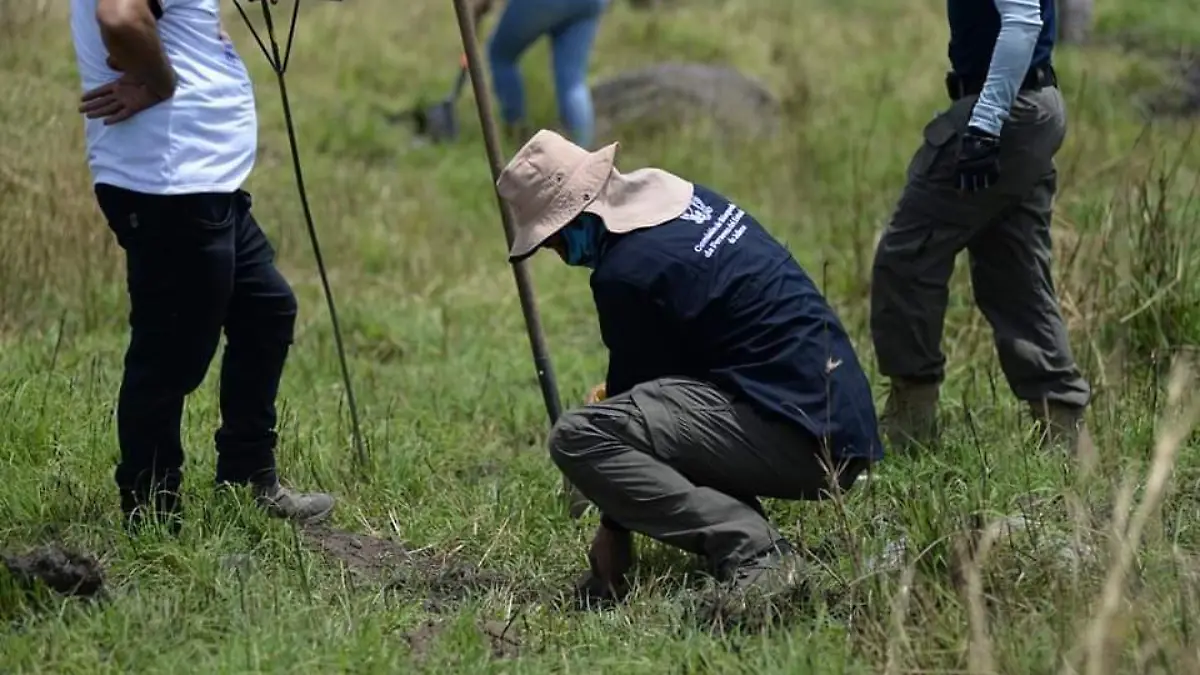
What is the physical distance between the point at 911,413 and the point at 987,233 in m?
0.55

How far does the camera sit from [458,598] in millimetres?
4000

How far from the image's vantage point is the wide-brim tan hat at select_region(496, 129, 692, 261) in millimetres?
3891

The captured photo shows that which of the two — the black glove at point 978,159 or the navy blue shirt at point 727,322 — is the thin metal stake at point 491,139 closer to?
the navy blue shirt at point 727,322

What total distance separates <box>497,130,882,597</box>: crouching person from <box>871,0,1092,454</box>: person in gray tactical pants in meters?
0.83

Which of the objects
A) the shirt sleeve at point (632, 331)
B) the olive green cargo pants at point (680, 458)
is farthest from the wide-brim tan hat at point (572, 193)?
the olive green cargo pants at point (680, 458)

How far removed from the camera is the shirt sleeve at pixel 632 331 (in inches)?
150

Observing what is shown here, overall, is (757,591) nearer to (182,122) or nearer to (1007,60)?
(1007,60)

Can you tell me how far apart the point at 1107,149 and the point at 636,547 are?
203 inches

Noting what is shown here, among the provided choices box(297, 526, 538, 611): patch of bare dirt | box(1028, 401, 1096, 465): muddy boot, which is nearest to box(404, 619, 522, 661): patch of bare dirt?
box(297, 526, 538, 611): patch of bare dirt

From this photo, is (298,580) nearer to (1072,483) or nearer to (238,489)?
(238,489)

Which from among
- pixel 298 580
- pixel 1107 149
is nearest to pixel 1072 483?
pixel 298 580

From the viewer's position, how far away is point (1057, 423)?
4.80 metres

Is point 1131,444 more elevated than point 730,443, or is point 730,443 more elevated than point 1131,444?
point 730,443

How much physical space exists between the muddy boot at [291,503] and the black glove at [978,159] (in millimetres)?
1858
